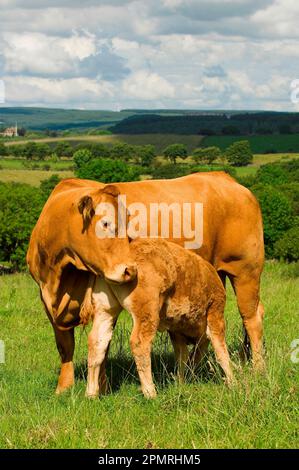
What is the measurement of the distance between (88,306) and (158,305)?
884 millimetres

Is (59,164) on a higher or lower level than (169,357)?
lower

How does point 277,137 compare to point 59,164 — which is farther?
point 277,137

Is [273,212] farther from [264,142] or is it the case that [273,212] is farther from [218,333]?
[264,142]

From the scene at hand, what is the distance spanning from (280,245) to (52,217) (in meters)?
58.6

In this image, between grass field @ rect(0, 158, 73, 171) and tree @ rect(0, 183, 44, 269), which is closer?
tree @ rect(0, 183, 44, 269)

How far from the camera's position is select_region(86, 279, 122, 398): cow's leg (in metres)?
7.15

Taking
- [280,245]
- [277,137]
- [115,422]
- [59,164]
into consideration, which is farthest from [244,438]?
[277,137]

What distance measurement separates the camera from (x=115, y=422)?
20.5 feet

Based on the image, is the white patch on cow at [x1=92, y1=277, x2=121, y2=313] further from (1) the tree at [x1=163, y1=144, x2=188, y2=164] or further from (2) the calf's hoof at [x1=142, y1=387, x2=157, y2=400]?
(1) the tree at [x1=163, y1=144, x2=188, y2=164]

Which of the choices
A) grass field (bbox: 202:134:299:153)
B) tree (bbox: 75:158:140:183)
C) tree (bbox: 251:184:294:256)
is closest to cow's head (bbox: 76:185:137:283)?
tree (bbox: 251:184:294:256)

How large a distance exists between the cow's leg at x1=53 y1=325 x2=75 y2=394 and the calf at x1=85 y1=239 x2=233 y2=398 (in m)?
0.51

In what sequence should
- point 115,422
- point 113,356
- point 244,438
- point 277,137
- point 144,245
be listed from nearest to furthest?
point 244,438 < point 115,422 < point 144,245 < point 113,356 < point 277,137

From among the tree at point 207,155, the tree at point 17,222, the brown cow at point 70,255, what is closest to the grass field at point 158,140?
the tree at point 207,155

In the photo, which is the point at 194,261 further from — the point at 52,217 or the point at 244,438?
the point at 244,438
